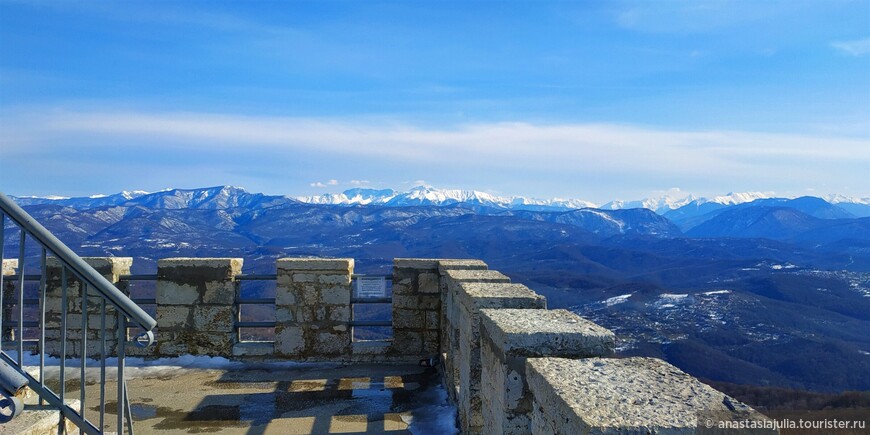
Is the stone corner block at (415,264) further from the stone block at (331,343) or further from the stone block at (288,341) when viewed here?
the stone block at (288,341)

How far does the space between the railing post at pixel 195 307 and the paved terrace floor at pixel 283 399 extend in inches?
14.8

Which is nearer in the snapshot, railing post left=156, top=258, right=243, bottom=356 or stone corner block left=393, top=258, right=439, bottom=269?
railing post left=156, top=258, right=243, bottom=356

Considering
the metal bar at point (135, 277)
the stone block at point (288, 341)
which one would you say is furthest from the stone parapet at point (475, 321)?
the metal bar at point (135, 277)

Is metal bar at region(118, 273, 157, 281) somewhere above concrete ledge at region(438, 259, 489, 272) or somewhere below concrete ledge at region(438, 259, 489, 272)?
below

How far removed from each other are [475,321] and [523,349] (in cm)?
123

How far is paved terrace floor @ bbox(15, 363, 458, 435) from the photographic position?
16.8 feet

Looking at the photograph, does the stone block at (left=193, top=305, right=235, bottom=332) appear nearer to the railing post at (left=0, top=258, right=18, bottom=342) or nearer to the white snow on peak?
the railing post at (left=0, top=258, right=18, bottom=342)

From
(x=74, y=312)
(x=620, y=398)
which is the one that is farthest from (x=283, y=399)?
(x=620, y=398)

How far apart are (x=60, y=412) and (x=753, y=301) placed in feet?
324

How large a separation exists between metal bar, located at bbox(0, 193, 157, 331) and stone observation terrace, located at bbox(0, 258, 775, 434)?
91 cm

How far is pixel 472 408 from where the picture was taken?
4203mm

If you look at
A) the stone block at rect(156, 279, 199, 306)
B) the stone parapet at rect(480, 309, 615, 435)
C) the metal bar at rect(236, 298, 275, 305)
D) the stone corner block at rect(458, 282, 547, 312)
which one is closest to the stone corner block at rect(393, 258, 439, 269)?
the metal bar at rect(236, 298, 275, 305)

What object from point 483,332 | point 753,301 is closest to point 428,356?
point 483,332

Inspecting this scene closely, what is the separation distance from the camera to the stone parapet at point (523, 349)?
2666 mm
